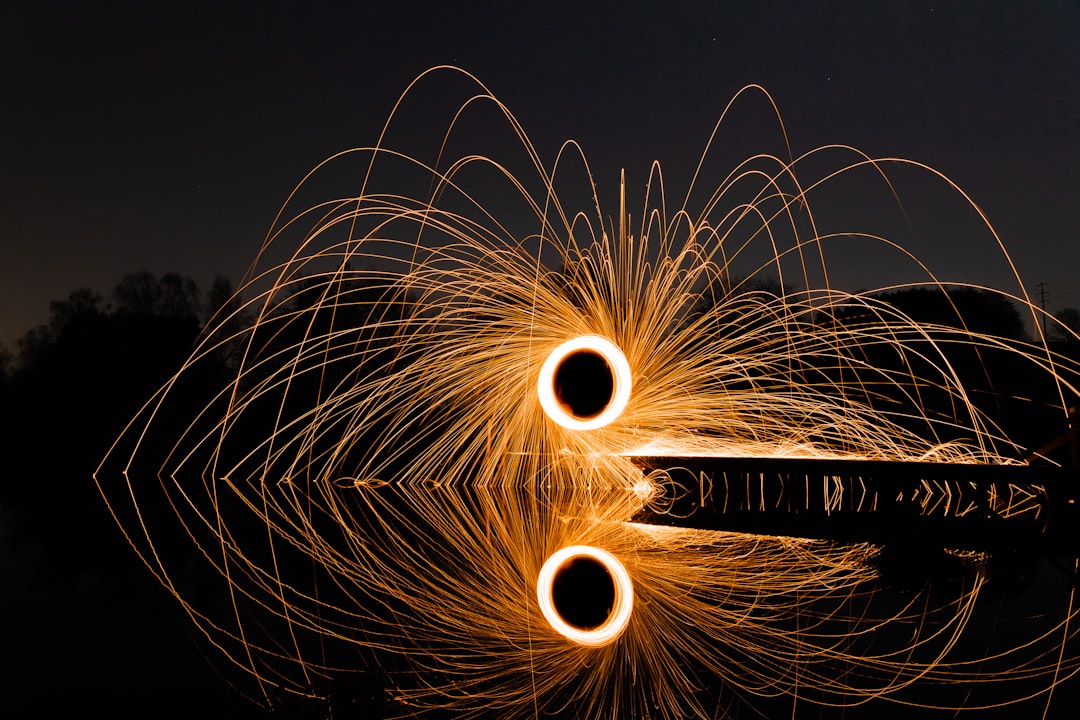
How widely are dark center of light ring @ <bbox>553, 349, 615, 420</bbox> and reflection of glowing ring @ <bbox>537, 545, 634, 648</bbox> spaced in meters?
1.42

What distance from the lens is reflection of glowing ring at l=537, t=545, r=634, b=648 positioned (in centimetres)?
155

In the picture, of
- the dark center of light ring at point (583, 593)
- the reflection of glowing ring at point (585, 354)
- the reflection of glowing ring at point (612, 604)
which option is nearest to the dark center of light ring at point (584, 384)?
the reflection of glowing ring at point (585, 354)

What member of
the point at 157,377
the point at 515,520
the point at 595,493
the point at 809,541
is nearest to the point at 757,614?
the point at 809,541

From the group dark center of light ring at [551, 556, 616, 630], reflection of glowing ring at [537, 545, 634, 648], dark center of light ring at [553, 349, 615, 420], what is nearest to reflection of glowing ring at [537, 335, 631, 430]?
dark center of light ring at [553, 349, 615, 420]

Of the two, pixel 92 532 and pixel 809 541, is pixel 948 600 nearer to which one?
pixel 809 541

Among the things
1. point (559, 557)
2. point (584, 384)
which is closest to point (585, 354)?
point (584, 384)

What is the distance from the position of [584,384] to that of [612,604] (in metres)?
2.34

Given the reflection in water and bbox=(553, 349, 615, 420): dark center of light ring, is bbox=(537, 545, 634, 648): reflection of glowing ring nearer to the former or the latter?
the reflection in water

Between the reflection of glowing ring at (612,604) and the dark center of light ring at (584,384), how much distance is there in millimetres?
1421

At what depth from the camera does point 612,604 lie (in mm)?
1815

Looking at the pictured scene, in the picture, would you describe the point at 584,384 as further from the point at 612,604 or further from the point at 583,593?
the point at 612,604

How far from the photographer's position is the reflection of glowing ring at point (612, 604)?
155cm

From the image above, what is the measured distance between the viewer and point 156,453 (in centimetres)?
1009

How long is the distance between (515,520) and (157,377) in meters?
10.1
